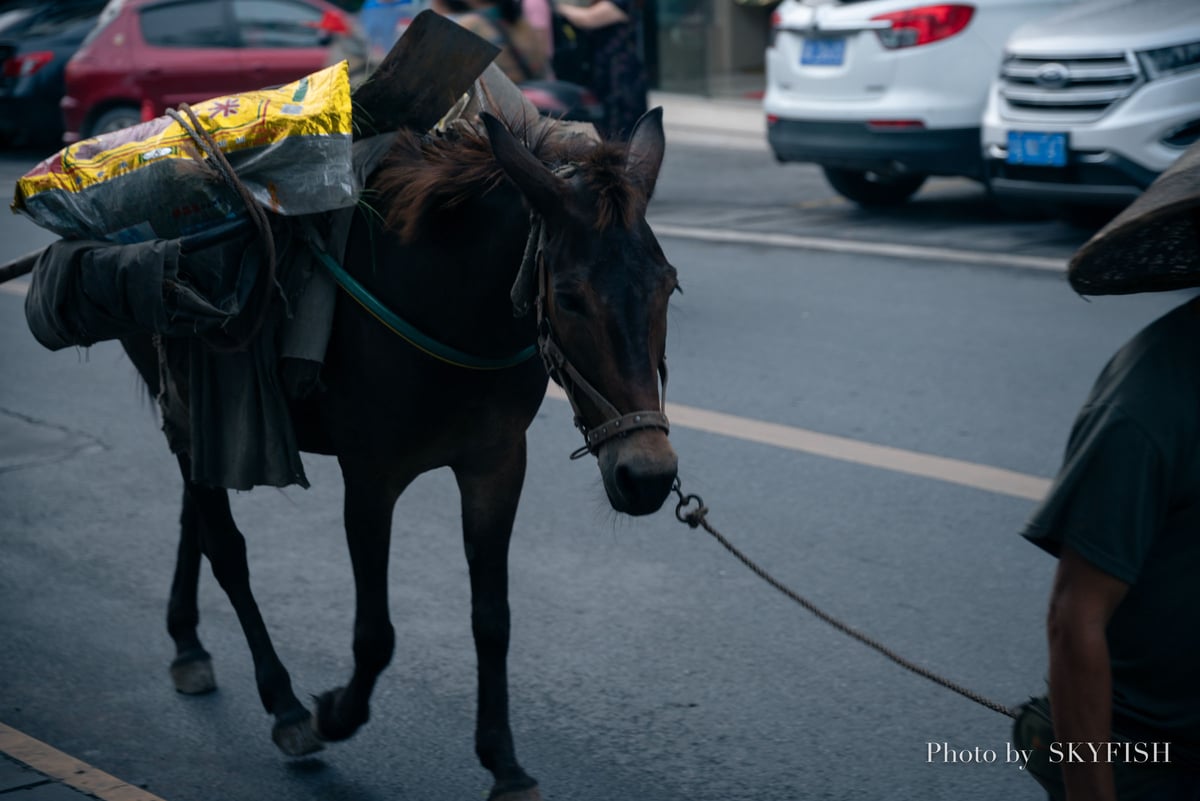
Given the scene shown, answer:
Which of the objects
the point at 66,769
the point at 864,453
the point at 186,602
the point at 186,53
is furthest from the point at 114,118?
the point at 66,769

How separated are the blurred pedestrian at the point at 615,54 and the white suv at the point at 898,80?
150 centimetres

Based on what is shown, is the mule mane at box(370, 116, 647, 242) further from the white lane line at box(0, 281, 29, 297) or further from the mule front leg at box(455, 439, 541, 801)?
the white lane line at box(0, 281, 29, 297)

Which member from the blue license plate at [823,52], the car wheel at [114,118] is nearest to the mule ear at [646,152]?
the blue license plate at [823,52]

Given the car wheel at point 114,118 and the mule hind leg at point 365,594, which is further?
the car wheel at point 114,118

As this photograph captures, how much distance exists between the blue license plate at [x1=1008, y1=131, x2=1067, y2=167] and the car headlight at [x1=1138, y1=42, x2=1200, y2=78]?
2.09ft

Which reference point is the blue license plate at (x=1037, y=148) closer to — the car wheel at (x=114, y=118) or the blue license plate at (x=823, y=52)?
the blue license plate at (x=823, y=52)

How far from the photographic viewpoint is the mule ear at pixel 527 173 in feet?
9.62

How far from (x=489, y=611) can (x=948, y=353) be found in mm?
4548

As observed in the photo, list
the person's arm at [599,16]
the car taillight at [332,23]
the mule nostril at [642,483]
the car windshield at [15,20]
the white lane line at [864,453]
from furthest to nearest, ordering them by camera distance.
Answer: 1. the car windshield at [15,20]
2. the car taillight at [332,23]
3. the person's arm at [599,16]
4. the white lane line at [864,453]
5. the mule nostril at [642,483]

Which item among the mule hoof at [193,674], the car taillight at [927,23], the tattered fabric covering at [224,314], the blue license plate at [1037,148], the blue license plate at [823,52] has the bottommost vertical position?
the blue license plate at [1037,148]

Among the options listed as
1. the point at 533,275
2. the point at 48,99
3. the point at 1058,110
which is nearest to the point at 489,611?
the point at 533,275

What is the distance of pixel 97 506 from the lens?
594cm

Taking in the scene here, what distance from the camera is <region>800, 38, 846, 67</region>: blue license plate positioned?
449 inches

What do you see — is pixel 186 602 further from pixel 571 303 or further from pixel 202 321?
pixel 571 303
